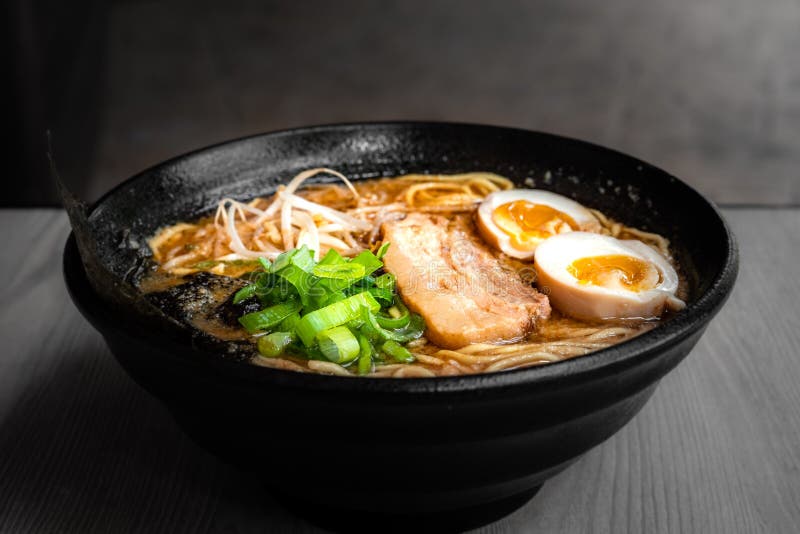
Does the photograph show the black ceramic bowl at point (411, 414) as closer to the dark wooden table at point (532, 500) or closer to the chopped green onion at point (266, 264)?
the dark wooden table at point (532, 500)

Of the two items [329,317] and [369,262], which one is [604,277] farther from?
[329,317]

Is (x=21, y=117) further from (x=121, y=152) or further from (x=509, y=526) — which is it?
(x=509, y=526)

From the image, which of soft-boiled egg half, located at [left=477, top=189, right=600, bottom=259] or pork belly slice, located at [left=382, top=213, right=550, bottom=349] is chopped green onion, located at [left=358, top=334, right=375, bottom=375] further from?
soft-boiled egg half, located at [left=477, top=189, right=600, bottom=259]

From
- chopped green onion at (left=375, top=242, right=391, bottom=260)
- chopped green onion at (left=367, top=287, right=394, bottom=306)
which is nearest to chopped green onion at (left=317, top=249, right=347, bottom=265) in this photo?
chopped green onion at (left=367, top=287, right=394, bottom=306)

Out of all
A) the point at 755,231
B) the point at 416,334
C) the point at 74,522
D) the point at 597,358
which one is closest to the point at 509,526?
the point at 416,334

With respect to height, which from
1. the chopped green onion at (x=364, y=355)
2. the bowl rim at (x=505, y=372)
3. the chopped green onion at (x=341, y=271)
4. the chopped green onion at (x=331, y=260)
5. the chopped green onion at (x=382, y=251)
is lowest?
the chopped green onion at (x=382, y=251)

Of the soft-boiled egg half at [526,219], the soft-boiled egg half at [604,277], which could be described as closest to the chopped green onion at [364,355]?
the soft-boiled egg half at [604,277]
